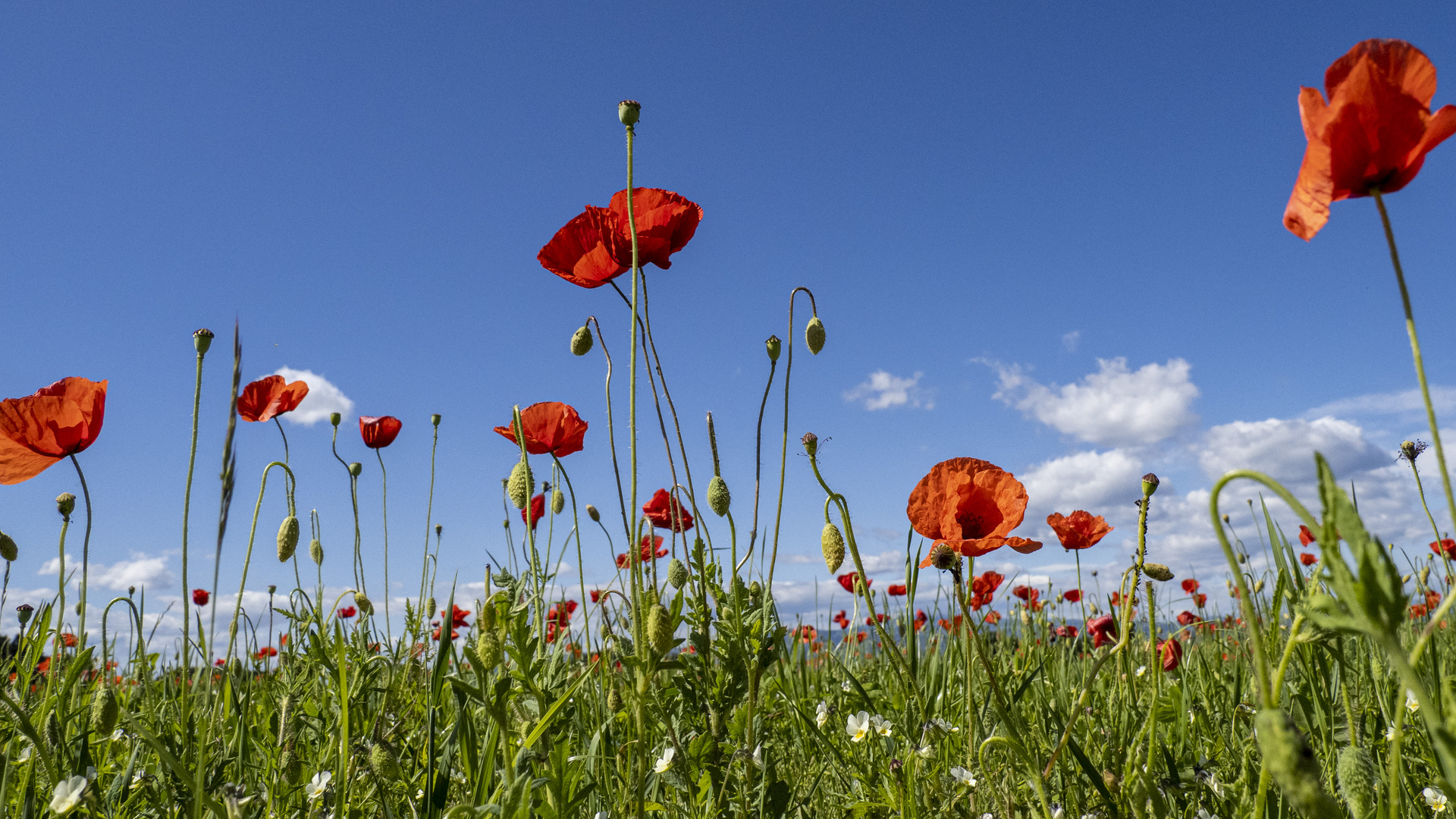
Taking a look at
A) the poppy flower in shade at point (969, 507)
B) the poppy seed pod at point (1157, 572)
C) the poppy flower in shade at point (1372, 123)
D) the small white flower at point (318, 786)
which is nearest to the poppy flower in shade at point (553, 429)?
the small white flower at point (318, 786)

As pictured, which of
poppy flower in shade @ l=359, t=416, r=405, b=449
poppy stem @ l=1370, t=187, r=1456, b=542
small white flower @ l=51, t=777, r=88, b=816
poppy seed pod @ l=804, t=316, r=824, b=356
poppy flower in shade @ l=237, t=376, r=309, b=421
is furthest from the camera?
poppy flower in shade @ l=359, t=416, r=405, b=449

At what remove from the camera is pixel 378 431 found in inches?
156

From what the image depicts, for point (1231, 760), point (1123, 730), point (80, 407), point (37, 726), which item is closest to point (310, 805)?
point (37, 726)

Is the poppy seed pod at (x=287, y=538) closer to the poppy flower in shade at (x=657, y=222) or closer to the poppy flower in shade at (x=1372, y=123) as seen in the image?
the poppy flower in shade at (x=657, y=222)

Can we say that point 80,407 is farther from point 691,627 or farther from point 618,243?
point 691,627

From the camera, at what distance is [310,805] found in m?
1.84

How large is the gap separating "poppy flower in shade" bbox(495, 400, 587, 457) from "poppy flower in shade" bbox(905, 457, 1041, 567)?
1.16 m

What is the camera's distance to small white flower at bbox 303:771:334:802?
1.81 m

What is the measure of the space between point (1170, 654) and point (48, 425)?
314 cm

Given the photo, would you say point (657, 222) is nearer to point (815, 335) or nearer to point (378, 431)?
point (815, 335)

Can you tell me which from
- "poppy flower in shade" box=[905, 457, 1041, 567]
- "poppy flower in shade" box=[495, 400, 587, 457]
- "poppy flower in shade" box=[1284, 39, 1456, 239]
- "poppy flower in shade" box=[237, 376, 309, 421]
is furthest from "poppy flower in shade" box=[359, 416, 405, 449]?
"poppy flower in shade" box=[1284, 39, 1456, 239]

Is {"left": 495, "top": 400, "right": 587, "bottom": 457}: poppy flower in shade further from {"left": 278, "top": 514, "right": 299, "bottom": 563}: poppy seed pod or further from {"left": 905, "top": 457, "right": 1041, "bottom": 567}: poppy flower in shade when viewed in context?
{"left": 905, "top": 457, "right": 1041, "bottom": 567}: poppy flower in shade

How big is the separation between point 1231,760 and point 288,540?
8.04 ft

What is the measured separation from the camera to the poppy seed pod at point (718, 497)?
1.97m
